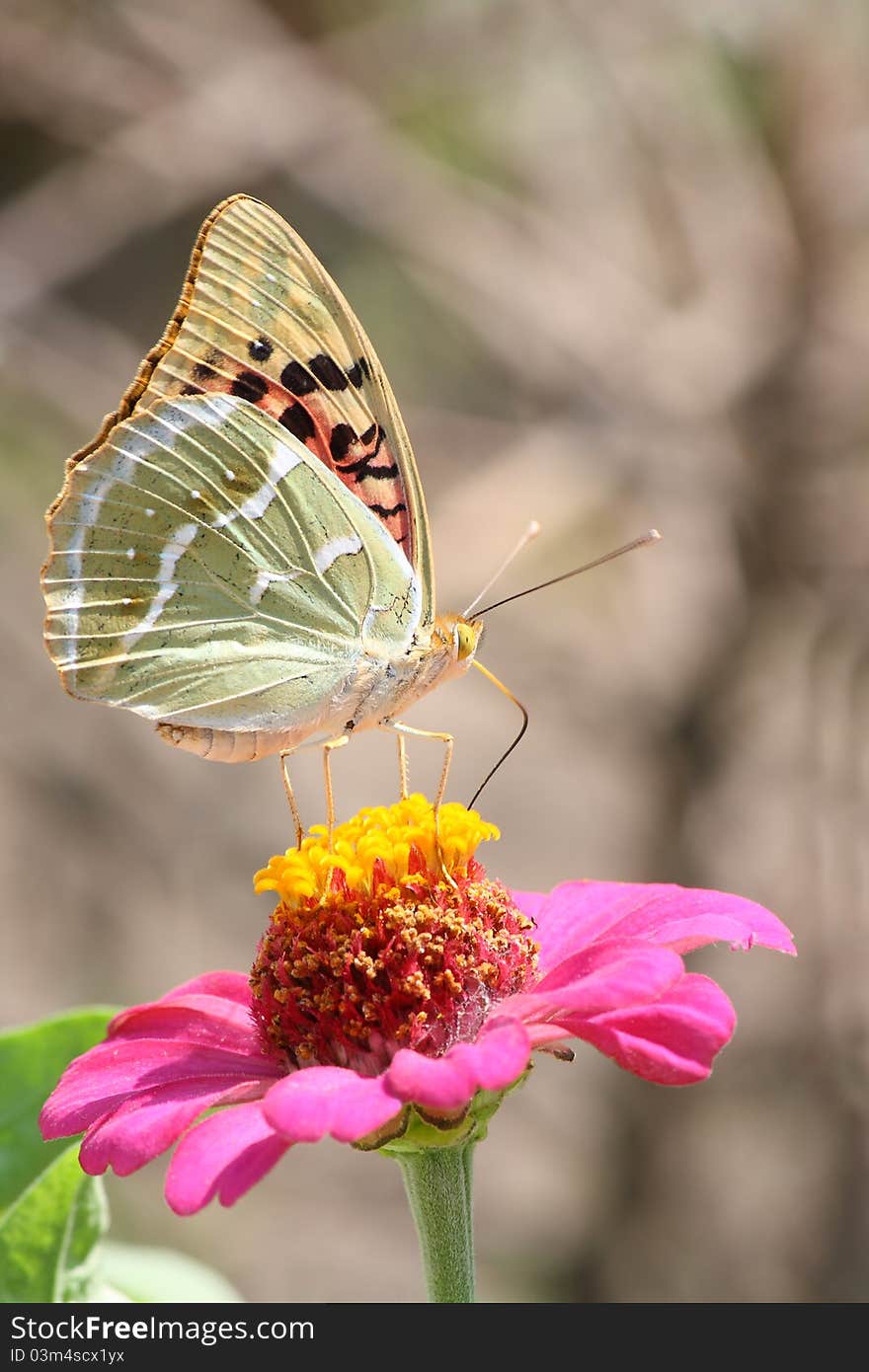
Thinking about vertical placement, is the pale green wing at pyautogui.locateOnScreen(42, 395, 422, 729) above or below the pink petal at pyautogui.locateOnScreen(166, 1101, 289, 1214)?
above

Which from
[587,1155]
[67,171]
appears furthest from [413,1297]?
[67,171]

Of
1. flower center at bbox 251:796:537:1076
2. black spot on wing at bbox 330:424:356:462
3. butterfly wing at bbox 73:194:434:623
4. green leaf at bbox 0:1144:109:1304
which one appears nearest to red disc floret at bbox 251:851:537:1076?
flower center at bbox 251:796:537:1076

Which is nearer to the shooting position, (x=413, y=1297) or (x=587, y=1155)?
(x=587, y=1155)

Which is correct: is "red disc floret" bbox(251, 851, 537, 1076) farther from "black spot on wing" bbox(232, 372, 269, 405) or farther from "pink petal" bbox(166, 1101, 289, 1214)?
"black spot on wing" bbox(232, 372, 269, 405)

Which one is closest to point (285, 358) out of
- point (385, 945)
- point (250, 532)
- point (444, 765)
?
point (250, 532)

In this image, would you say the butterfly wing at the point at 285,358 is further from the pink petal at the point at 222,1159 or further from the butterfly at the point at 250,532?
the pink petal at the point at 222,1159

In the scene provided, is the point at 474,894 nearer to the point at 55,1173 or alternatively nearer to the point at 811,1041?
the point at 55,1173
